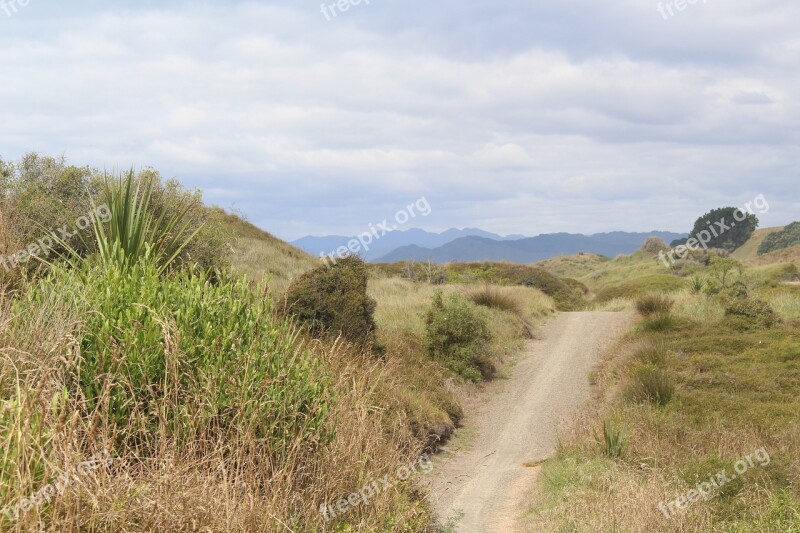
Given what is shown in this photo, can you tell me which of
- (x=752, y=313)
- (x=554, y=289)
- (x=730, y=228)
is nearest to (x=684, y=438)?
(x=752, y=313)

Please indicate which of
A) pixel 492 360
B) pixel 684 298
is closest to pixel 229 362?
pixel 492 360

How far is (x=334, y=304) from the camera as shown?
13656mm

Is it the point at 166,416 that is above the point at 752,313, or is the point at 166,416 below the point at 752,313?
above

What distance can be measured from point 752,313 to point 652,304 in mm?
4408

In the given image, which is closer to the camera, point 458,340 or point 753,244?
point 458,340

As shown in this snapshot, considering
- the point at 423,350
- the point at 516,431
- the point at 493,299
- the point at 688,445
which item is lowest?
the point at 516,431

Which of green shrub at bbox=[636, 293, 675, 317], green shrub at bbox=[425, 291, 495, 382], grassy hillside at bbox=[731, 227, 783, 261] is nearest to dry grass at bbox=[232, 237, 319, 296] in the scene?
green shrub at bbox=[425, 291, 495, 382]

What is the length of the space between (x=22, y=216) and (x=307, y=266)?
76.2ft

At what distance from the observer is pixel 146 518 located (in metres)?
3.99

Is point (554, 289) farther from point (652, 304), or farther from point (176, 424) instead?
point (176, 424)

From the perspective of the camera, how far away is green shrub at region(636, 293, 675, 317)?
22447 millimetres

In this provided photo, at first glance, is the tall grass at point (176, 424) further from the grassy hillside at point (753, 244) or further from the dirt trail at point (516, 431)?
the grassy hillside at point (753, 244)

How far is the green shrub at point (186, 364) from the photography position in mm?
5152

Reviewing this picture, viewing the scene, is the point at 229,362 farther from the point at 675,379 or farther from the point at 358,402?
the point at 675,379
